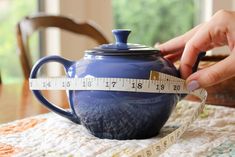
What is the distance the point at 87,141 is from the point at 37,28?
0.94m

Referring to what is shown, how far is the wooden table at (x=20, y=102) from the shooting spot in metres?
0.83

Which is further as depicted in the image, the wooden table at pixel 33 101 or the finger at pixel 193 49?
the wooden table at pixel 33 101

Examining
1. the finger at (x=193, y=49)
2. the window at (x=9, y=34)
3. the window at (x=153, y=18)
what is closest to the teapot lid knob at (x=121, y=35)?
the finger at (x=193, y=49)

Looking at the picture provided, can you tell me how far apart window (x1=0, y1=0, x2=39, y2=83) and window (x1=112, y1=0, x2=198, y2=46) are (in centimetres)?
60

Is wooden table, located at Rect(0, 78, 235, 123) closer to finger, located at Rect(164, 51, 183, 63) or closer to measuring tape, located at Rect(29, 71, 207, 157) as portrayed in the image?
finger, located at Rect(164, 51, 183, 63)

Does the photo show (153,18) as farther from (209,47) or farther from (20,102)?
(209,47)

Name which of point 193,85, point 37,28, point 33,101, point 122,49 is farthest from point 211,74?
point 37,28

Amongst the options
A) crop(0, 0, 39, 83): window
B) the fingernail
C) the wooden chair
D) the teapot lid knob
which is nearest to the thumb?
the fingernail

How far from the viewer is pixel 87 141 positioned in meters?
0.60

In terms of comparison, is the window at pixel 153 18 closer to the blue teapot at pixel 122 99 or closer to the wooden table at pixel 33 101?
the wooden table at pixel 33 101

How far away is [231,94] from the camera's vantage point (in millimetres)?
874

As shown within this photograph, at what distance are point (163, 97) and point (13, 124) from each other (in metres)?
0.29

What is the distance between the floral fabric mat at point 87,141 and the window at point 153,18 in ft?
5.52

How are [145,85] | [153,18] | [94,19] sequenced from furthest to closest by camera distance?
[153,18], [94,19], [145,85]
